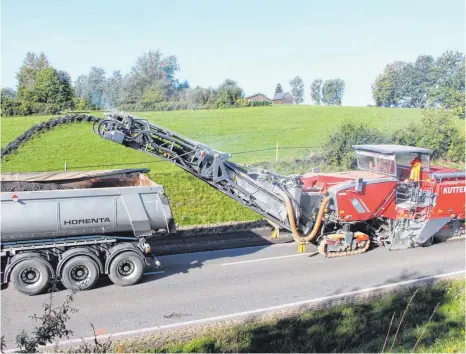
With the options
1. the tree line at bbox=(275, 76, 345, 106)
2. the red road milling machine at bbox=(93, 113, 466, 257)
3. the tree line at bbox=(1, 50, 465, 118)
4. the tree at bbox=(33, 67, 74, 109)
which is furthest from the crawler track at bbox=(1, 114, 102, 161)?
the tree line at bbox=(275, 76, 345, 106)

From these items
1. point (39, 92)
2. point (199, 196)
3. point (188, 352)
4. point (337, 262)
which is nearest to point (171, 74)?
point (39, 92)

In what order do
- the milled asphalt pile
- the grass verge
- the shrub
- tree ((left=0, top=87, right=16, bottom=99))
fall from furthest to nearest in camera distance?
tree ((left=0, top=87, right=16, bottom=99))
the shrub
the milled asphalt pile
the grass verge

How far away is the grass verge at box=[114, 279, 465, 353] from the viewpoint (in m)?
7.96

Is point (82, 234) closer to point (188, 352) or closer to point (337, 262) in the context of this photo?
point (188, 352)

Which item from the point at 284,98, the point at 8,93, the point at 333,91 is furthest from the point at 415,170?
the point at 284,98

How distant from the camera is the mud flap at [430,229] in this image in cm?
1354

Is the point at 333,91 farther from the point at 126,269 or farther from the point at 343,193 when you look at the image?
the point at 126,269

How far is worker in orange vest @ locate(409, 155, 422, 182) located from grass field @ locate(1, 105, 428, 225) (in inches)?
236

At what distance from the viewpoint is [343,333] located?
8.45 metres

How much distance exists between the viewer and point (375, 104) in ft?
180

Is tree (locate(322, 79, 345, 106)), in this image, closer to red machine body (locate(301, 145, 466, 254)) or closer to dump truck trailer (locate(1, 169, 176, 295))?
red machine body (locate(301, 145, 466, 254))

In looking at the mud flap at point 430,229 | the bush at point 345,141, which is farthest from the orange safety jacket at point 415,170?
the bush at point 345,141

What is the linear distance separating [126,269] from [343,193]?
580 cm

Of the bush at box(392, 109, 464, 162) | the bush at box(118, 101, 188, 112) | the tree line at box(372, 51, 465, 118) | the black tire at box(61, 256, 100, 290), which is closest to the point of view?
the black tire at box(61, 256, 100, 290)
